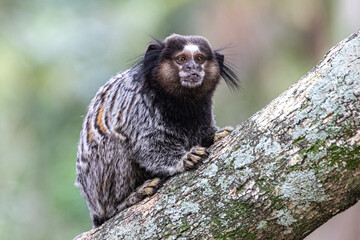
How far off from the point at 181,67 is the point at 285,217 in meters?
1.83

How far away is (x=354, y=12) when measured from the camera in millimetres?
8523

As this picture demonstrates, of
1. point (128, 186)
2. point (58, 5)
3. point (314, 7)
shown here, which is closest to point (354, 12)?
point (314, 7)

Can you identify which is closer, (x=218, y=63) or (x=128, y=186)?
(x=128, y=186)

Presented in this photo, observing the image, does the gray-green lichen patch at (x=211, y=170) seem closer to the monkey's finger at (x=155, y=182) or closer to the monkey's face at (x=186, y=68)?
the monkey's finger at (x=155, y=182)

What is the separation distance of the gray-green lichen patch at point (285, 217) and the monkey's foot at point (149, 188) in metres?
1.03

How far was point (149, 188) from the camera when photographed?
386cm

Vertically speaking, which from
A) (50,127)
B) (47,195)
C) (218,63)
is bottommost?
(218,63)

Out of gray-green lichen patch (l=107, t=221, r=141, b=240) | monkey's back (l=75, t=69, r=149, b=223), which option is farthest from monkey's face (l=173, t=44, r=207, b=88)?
gray-green lichen patch (l=107, t=221, r=141, b=240)

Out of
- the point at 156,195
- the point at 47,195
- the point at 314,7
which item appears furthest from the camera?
the point at 47,195

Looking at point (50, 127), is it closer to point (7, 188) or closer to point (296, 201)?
point (7, 188)

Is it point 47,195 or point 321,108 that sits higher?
point 47,195

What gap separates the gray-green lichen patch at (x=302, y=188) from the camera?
3.04 meters

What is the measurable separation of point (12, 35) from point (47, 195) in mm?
4870

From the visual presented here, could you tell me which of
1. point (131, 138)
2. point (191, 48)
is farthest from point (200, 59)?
point (131, 138)
